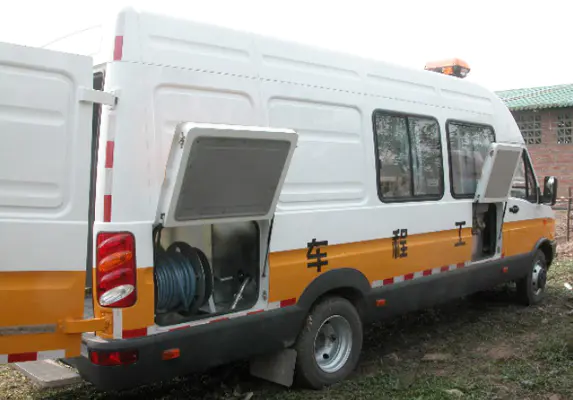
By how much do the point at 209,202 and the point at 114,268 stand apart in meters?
0.66

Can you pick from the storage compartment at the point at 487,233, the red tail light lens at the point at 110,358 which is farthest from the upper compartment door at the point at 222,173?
the storage compartment at the point at 487,233

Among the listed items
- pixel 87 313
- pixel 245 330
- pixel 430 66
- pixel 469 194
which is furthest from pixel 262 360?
pixel 430 66

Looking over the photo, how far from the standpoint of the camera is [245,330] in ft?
12.9

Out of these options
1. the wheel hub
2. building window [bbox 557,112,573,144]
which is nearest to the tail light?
the wheel hub

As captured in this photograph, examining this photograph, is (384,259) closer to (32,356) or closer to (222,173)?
(222,173)

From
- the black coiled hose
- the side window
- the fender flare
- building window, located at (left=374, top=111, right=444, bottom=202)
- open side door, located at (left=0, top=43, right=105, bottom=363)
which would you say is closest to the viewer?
open side door, located at (left=0, top=43, right=105, bottom=363)

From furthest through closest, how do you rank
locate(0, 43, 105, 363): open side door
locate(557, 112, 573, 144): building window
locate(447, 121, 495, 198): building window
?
locate(557, 112, 573, 144): building window, locate(447, 121, 495, 198): building window, locate(0, 43, 105, 363): open side door

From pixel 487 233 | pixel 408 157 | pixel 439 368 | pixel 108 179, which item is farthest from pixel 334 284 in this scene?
pixel 487 233

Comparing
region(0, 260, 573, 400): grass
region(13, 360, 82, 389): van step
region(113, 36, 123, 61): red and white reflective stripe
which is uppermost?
region(113, 36, 123, 61): red and white reflective stripe

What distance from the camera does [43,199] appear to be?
3150 mm

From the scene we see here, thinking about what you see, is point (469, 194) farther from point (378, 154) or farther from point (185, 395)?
point (185, 395)

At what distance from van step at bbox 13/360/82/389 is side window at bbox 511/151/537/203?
5212mm

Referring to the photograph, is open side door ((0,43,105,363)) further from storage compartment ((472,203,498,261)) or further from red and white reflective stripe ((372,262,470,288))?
storage compartment ((472,203,498,261))

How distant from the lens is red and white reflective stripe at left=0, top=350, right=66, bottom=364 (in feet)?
10.3
